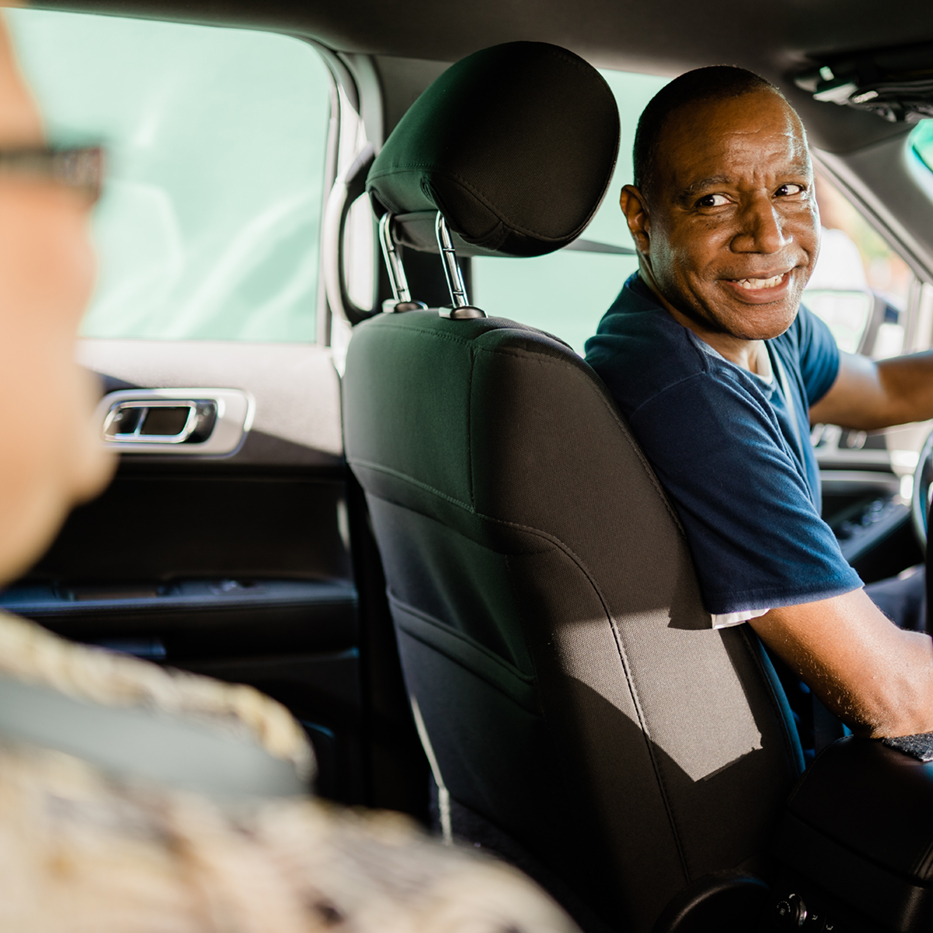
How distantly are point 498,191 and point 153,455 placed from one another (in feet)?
3.47

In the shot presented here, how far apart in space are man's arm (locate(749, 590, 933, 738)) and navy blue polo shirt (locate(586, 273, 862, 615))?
0.03m

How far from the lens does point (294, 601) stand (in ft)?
6.97

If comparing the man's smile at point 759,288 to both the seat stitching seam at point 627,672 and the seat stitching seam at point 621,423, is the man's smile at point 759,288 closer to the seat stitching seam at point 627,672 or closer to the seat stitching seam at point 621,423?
the seat stitching seam at point 621,423

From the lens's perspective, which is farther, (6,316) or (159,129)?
(159,129)

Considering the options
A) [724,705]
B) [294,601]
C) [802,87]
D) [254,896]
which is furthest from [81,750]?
[802,87]

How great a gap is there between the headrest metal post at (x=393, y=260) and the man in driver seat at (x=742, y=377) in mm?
362

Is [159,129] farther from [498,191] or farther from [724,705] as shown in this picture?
[724,705]

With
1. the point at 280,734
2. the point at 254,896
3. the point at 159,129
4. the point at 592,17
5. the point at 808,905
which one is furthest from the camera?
the point at 159,129

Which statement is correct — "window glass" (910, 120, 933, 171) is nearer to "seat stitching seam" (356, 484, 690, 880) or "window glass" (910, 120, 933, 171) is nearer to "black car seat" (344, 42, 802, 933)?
"black car seat" (344, 42, 802, 933)

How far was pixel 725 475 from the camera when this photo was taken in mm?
1324

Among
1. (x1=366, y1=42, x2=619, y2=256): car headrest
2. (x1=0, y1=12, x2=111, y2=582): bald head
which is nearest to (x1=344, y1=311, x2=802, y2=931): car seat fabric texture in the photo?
(x1=366, y1=42, x2=619, y2=256): car headrest

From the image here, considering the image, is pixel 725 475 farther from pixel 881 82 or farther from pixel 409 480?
pixel 881 82

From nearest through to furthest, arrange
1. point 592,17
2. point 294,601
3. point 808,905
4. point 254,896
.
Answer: point 254,896 < point 808,905 < point 592,17 < point 294,601

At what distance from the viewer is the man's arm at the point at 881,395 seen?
2.06 metres
